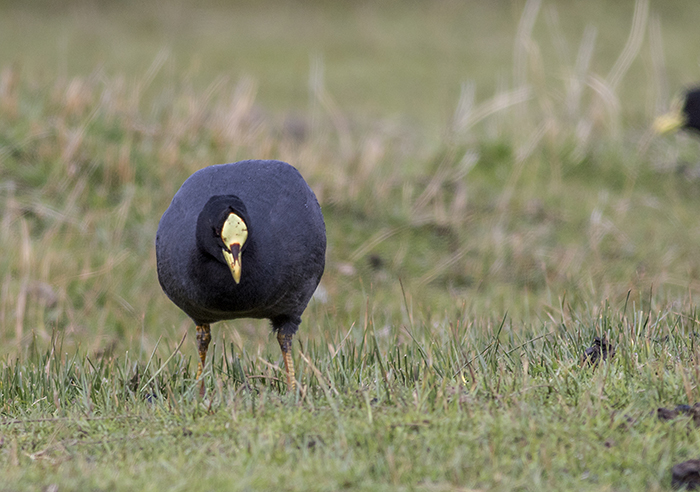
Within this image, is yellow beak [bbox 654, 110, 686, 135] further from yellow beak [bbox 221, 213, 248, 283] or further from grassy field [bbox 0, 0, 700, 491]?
yellow beak [bbox 221, 213, 248, 283]

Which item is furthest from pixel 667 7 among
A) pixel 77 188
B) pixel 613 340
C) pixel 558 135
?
pixel 613 340

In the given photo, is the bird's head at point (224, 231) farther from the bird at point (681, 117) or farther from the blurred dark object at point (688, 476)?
the bird at point (681, 117)

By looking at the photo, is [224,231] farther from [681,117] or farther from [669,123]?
[681,117]

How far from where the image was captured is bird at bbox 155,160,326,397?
3.38m

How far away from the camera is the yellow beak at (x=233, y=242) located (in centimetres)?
329

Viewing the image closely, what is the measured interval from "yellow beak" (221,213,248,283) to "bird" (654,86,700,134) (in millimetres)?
7247

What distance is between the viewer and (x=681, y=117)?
369 inches

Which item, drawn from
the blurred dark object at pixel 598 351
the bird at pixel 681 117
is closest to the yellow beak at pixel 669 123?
the bird at pixel 681 117

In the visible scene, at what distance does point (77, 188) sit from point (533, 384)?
4836 millimetres

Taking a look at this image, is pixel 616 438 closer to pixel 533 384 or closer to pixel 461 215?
pixel 533 384

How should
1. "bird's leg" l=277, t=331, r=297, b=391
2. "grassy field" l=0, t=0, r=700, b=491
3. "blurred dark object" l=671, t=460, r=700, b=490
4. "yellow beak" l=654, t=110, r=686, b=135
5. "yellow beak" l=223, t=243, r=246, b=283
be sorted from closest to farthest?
"blurred dark object" l=671, t=460, r=700, b=490, "grassy field" l=0, t=0, r=700, b=491, "yellow beak" l=223, t=243, r=246, b=283, "bird's leg" l=277, t=331, r=297, b=391, "yellow beak" l=654, t=110, r=686, b=135

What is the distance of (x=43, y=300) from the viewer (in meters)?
5.59

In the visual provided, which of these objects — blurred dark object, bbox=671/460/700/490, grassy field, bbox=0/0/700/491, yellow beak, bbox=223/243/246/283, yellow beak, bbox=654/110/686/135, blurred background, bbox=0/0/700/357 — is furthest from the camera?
yellow beak, bbox=654/110/686/135

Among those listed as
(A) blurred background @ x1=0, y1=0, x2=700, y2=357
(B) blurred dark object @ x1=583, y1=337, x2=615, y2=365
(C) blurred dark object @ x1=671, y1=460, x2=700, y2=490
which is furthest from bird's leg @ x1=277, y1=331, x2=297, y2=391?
(C) blurred dark object @ x1=671, y1=460, x2=700, y2=490
